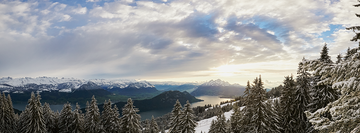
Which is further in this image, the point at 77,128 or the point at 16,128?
the point at 16,128

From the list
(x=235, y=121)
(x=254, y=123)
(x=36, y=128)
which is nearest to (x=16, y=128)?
(x=36, y=128)

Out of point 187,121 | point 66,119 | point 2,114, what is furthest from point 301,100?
point 2,114

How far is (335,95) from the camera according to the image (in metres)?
18.9

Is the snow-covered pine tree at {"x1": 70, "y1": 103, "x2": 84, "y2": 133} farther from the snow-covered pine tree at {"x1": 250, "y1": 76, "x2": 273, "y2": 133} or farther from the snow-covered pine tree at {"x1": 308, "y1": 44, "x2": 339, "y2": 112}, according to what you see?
the snow-covered pine tree at {"x1": 308, "y1": 44, "x2": 339, "y2": 112}

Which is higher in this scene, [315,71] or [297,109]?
[315,71]

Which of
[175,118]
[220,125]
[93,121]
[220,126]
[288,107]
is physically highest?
[288,107]

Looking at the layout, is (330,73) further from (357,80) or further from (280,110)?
(280,110)

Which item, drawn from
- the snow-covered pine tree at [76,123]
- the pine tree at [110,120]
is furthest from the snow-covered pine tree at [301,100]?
the snow-covered pine tree at [76,123]

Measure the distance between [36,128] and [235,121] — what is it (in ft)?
121

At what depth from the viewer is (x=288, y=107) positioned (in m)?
22.5

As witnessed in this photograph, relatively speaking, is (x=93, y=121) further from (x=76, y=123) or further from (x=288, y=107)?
(x=288, y=107)

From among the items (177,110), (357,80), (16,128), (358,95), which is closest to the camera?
(357,80)

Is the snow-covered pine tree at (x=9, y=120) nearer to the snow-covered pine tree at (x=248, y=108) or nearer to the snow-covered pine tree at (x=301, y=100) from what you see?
the snow-covered pine tree at (x=248, y=108)

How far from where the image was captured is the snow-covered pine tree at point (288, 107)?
868 inches
